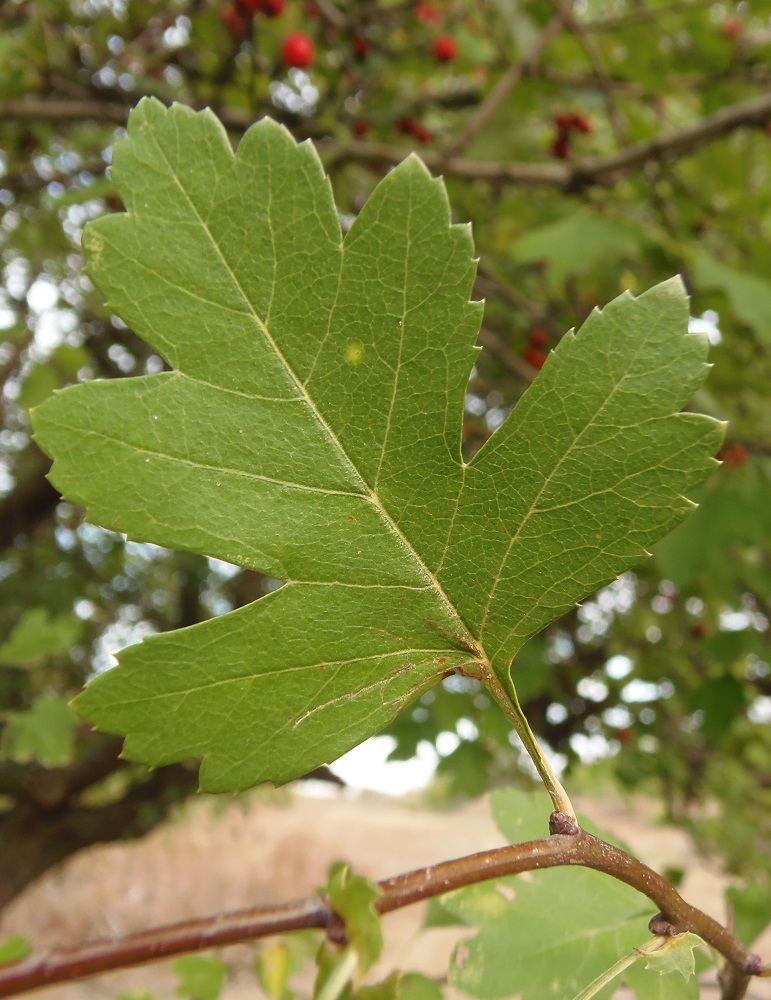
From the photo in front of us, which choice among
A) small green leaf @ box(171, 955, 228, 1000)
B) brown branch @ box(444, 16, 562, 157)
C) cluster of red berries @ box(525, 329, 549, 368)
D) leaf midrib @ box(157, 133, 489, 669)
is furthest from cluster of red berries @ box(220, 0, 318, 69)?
small green leaf @ box(171, 955, 228, 1000)

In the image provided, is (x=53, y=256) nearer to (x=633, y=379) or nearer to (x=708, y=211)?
(x=708, y=211)

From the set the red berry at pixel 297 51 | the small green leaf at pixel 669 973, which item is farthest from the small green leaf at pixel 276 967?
the red berry at pixel 297 51

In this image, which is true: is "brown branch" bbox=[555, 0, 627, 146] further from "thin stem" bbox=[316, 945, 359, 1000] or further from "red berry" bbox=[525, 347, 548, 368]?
"thin stem" bbox=[316, 945, 359, 1000]

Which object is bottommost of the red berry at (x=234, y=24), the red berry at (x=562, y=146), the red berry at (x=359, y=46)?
the red berry at (x=562, y=146)

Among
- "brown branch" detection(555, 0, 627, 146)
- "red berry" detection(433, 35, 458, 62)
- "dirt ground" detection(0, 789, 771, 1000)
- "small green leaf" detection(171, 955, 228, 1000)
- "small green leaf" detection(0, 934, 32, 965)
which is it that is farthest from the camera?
"dirt ground" detection(0, 789, 771, 1000)

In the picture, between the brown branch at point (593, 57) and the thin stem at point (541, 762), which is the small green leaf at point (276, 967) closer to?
the thin stem at point (541, 762)

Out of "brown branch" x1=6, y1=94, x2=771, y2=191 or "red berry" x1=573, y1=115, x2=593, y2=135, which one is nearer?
"brown branch" x1=6, y1=94, x2=771, y2=191

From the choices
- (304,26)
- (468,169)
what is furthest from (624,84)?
(304,26)
